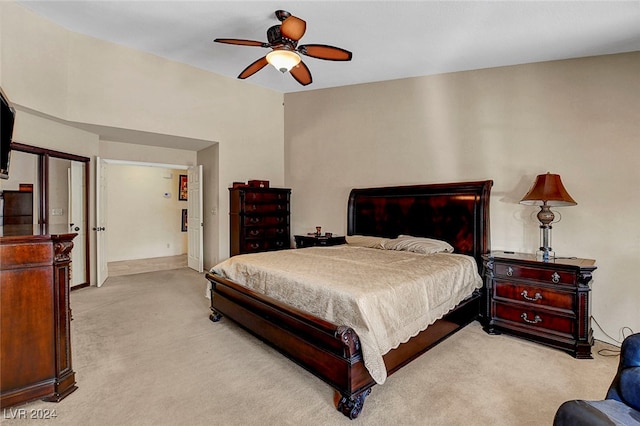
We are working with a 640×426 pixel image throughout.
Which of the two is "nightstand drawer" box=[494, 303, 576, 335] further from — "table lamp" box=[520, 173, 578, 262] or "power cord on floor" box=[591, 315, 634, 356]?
"table lamp" box=[520, 173, 578, 262]

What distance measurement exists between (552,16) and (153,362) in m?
4.65

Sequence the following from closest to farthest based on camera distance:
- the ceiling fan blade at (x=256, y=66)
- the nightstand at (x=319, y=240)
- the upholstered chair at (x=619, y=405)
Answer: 1. the upholstered chair at (x=619, y=405)
2. the ceiling fan blade at (x=256, y=66)
3. the nightstand at (x=319, y=240)

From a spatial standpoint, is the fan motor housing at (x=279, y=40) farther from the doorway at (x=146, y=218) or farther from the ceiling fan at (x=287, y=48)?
the doorway at (x=146, y=218)

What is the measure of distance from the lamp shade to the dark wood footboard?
1.22m

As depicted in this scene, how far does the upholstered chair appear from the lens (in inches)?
45.6

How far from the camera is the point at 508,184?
3.64 metres

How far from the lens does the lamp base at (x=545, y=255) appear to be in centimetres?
307

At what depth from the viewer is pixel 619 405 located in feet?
4.21

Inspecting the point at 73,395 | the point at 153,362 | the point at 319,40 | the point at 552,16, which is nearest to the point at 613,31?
the point at 552,16

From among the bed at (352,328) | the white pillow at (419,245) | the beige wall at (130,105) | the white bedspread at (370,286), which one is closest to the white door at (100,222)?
the beige wall at (130,105)

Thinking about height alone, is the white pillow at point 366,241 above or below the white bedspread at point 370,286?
above

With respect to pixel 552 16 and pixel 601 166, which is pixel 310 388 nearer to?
pixel 601 166

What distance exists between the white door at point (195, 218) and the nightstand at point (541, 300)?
16.7ft

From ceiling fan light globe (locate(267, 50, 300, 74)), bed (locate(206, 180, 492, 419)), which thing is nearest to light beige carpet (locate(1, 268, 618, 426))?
bed (locate(206, 180, 492, 419))
